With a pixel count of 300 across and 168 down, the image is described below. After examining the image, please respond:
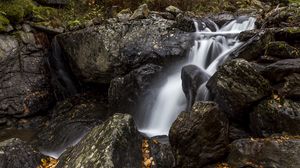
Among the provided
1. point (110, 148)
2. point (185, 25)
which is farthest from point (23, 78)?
point (110, 148)

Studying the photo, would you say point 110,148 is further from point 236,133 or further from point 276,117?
point 276,117

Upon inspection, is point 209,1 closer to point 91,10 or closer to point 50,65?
point 91,10

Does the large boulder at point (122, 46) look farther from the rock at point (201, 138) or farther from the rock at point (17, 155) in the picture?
the rock at point (201, 138)

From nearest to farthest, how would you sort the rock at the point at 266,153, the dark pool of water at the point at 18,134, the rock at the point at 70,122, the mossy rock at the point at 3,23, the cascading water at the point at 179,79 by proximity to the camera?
the rock at the point at 266,153 < the cascading water at the point at 179,79 < the rock at the point at 70,122 < the dark pool of water at the point at 18,134 < the mossy rock at the point at 3,23

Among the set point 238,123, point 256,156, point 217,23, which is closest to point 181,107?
point 238,123

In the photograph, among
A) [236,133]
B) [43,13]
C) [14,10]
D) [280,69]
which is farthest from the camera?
[43,13]

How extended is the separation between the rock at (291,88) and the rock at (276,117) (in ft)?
0.43

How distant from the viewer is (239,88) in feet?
19.4

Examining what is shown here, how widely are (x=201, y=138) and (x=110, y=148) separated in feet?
5.23

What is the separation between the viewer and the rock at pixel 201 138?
5.49 meters

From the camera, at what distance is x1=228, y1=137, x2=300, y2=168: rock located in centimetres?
500

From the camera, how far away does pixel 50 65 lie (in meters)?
11.8

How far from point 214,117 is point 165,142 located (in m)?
1.70

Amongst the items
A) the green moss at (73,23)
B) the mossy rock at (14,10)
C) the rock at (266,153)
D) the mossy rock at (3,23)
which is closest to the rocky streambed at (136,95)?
the rock at (266,153)
